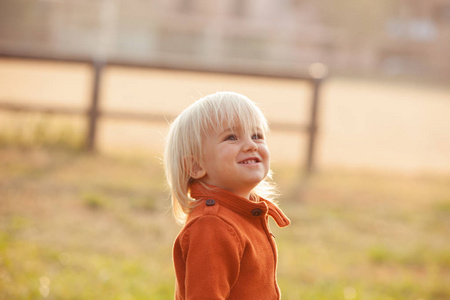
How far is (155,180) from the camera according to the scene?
20.3 feet

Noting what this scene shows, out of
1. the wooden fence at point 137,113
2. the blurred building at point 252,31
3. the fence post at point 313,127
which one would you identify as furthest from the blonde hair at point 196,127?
the blurred building at point 252,31

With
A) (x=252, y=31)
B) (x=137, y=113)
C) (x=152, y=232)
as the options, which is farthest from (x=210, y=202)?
(x=252, y=31)

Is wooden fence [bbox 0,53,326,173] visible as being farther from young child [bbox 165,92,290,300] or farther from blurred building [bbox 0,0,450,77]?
blurred building [bbox 0,0,450,77]

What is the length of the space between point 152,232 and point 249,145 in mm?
3126

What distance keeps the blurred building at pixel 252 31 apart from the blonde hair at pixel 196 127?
36756mm

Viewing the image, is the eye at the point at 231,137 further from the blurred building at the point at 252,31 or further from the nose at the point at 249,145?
the blurred building at the point at 252,31

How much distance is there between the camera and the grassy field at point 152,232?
3.60 meters

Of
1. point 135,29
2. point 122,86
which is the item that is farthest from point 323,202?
point 135,29

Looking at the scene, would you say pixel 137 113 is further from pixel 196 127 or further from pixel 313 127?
pixel 196 127

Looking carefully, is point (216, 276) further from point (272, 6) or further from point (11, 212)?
point (272, 6)

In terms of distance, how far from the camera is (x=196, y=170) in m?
1.68

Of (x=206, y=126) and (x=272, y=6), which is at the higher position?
(x=272, y=6)

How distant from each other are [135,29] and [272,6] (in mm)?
12342

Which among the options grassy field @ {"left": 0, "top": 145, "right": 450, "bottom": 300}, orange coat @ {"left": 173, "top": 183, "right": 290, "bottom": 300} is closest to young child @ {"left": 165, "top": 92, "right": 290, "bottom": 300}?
orange coat @ {"left": 173, "top": 183, "right": 290, "bottom": 300}
